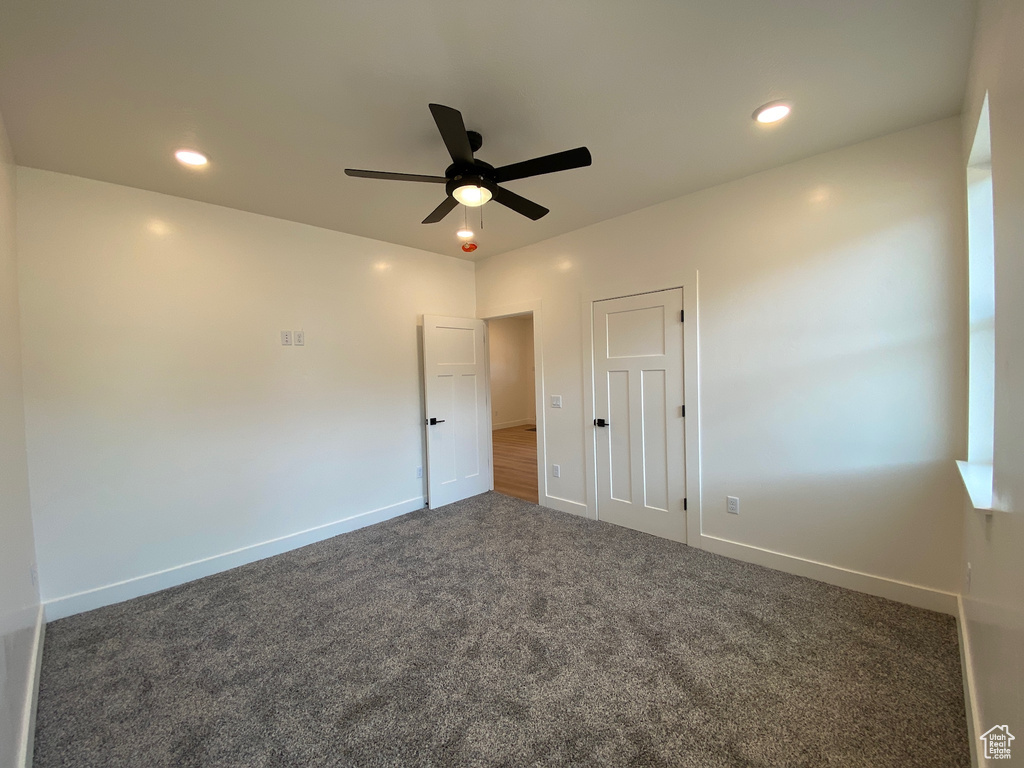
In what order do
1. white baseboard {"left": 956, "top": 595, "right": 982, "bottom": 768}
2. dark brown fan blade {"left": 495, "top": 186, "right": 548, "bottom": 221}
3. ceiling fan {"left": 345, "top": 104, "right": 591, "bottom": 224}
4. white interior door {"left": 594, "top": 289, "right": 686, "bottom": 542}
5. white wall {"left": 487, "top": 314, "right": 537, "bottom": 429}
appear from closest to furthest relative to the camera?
white baseboard {"left": 956, "top": 595, "right": 982, "bottom": 768}
ceiling fan {"left": 345, "top": 104, "right": 591, "bottom": 224}
dark brown fan blade {"left": 495, "top": 186, "right": 548, "bottom": 221}
white interior door {"left": 594, "top": 289, "right": 686, "bottom": 542}
white wall {"left": 487, "top": 314, "right": 537, "bottom": 429}

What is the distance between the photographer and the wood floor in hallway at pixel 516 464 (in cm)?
454

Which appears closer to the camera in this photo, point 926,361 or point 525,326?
point 926,361

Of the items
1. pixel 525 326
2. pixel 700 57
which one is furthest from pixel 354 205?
pixel 525 326

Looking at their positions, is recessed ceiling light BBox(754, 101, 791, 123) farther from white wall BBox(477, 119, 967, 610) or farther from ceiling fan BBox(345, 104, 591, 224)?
ceiling fan BBox(345, 104, 591, 224)

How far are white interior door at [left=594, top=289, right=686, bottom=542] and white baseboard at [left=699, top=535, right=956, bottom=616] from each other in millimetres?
375

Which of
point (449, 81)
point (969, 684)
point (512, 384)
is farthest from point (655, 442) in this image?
point (512, 384)

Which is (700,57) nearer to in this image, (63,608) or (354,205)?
(354,205)

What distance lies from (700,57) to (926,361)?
201cm

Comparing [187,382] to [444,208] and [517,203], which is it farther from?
[517,203]

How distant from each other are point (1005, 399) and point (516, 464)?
4951 mm

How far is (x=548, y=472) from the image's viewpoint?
156 inches

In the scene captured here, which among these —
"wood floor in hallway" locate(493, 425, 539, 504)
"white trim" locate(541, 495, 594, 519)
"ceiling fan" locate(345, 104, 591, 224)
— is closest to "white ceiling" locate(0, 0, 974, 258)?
"ceiling fan" locate(345, 104, 591, 224)
